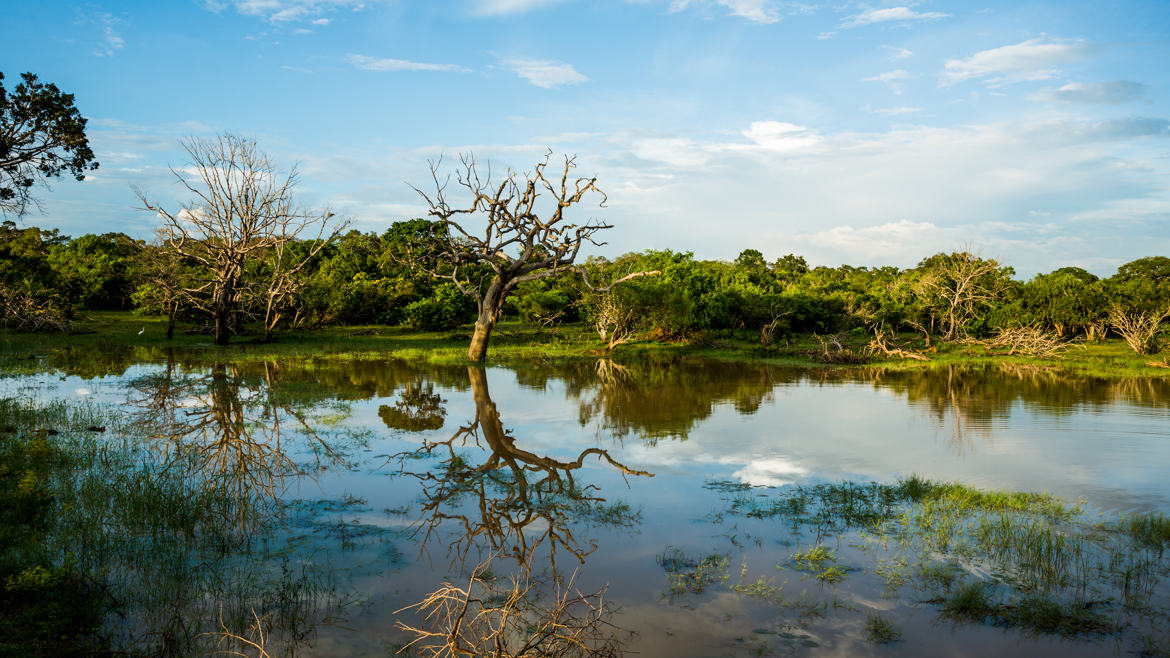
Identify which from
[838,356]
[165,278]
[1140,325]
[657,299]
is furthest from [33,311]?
[1140,325]

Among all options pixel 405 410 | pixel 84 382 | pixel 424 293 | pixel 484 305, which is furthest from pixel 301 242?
pixel 405 410

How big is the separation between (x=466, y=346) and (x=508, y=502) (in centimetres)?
2357

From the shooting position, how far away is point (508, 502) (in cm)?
870

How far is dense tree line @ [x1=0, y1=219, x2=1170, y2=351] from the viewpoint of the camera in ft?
103

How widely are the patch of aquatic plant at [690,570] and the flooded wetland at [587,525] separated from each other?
0.03 m

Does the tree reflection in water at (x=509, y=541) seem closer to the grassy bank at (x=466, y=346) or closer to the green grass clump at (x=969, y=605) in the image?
the green grass clump at (x=969, y=605)

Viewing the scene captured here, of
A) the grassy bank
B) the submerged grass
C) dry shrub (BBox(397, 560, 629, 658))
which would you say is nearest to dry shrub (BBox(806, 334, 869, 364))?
the grassy bank

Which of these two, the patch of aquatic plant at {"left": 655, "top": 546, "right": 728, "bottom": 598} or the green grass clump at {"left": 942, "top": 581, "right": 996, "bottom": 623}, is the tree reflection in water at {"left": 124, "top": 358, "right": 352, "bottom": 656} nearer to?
the patch of aquatic plant at {"left": 655, "top": 546, "right": 728, "bottom": 598}

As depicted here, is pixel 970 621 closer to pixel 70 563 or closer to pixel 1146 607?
pixel 1146 607

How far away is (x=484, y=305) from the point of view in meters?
26.2

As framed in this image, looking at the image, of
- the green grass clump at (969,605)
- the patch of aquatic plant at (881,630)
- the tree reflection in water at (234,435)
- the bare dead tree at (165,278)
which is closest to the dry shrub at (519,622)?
the patch of aquatic plant at (881,630)

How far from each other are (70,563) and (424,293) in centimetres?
3800

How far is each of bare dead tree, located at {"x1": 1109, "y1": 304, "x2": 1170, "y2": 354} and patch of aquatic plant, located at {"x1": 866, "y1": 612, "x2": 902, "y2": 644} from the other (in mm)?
30914

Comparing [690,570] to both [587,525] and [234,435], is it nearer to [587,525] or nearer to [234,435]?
[587,525]
